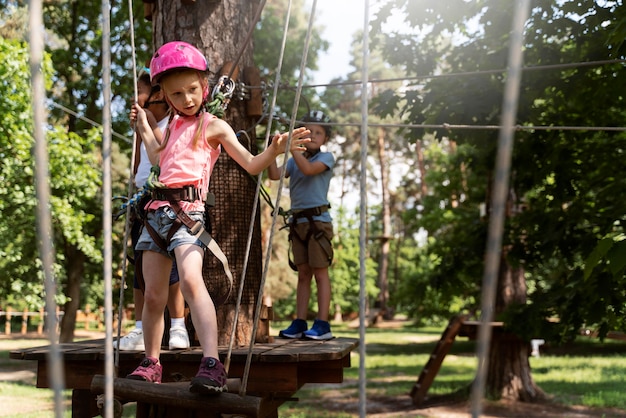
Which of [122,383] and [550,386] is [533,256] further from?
[550,386]

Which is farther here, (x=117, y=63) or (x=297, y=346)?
(x=117, y=63)

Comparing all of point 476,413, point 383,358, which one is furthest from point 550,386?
point 476,413

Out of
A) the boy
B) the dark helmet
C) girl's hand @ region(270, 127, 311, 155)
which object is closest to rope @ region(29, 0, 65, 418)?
girl's hand @ region(270, 127, 311, 155)

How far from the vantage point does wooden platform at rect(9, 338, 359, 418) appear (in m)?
3.09

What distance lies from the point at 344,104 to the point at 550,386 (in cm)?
2381

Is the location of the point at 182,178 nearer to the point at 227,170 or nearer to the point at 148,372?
the point at 148,372

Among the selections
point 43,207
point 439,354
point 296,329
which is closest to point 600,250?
point 296,329

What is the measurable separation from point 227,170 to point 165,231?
126 cm

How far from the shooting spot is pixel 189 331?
12.2 ft

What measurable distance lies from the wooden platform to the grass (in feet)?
19.6

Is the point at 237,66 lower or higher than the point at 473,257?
higher

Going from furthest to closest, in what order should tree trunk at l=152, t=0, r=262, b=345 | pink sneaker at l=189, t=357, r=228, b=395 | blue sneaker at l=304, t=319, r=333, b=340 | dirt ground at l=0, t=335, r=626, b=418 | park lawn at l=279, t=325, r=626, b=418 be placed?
1. park lawn at l=279, t=325, r=626, b=418
2. dirt ground at l=0, t=335, r=626, b=418
3. blue sneaker at l=304, t=319, r=333, b=340
4. tree trunk at l=152, t=0, r=262, b=345
5. pink sneaker at l=189, t=357, r=228, b=395

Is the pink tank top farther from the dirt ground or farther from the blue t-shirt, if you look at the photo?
the dirt ground

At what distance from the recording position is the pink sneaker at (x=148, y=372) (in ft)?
8.91
